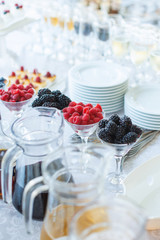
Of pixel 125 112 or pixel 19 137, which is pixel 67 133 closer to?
pixel 125 112

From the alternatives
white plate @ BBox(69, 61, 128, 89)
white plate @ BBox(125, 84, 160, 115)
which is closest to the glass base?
white plate @ BBox(125, 84, 160, 115)

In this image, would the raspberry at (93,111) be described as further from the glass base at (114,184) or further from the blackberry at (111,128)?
the glass base at (114,184)

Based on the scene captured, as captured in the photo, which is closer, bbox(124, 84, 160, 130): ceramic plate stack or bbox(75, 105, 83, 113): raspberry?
bbox(75, 105, 83, 113): raspberry

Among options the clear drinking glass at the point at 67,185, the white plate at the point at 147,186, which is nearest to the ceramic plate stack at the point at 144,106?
the white plate at the point at 147,186

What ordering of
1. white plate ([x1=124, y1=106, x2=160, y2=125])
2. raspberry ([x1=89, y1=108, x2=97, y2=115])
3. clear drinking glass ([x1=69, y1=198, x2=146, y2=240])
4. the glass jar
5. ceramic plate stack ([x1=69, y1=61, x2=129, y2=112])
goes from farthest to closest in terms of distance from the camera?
ceramic plate stack ([x1=69, y1=61, x2=129, y2=112]), white plate ([x1=124, y1=106, x2=160, y2=125]), raspberry ([x1=89, y1=108, x2=97, y2=115]), the glass jar, clear drinking glass ([x1=69, y1=198, x2=146, y2=240])

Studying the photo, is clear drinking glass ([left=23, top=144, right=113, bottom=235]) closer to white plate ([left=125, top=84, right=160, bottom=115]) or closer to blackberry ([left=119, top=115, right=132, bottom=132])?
blackberry ([left=119, top=115, right=132, bottom=132])

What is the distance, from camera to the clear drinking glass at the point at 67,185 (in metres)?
0.54

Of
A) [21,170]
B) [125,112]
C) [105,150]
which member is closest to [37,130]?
[21,170]

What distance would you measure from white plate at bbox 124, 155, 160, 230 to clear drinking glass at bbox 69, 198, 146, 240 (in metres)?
0.38

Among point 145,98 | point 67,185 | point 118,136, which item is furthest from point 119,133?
point 145,98

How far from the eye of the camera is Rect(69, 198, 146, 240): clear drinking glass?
474 millimetres

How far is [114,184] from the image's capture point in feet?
3.18

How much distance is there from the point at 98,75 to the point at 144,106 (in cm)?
29

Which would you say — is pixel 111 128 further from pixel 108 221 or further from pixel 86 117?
pixel 108 221
